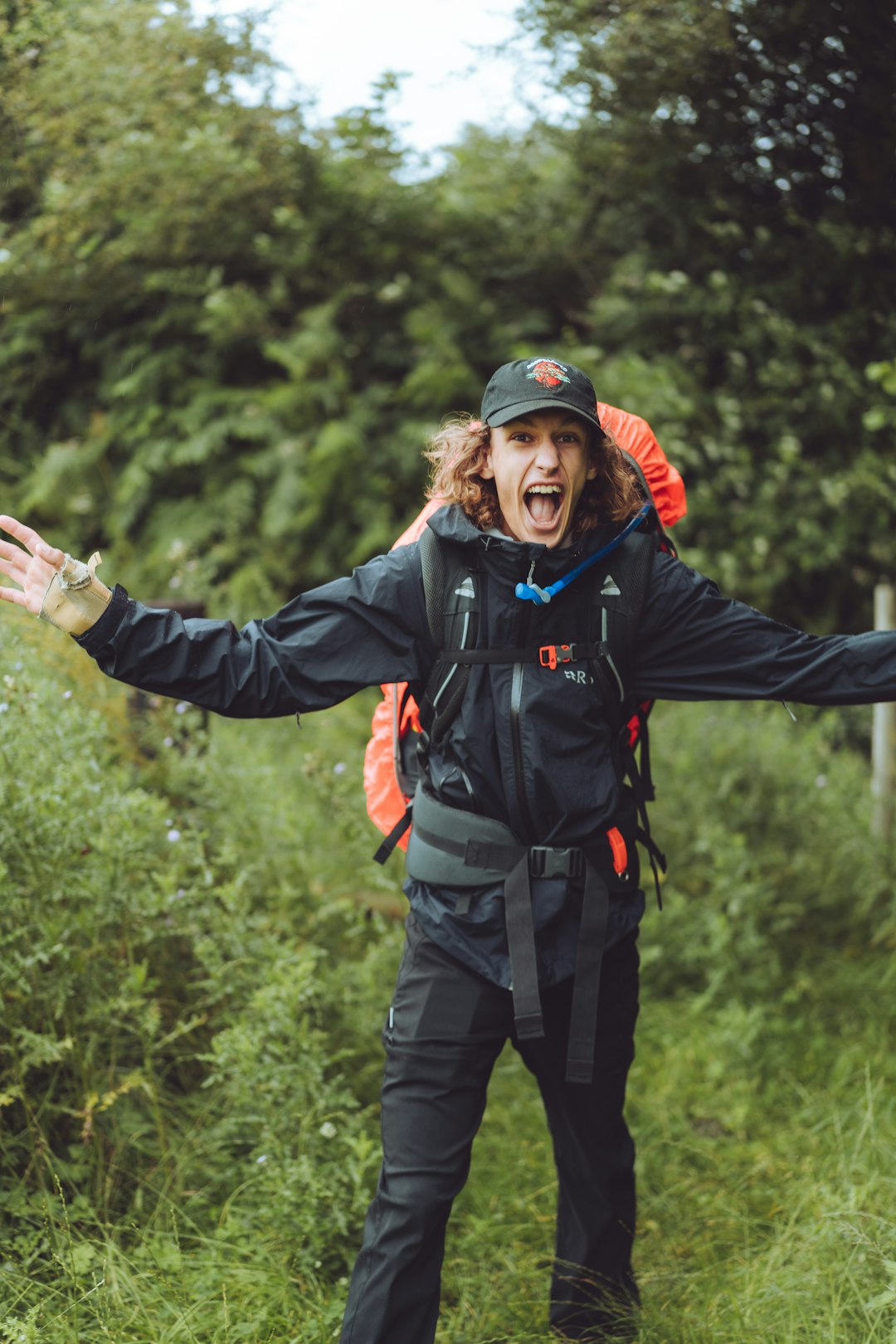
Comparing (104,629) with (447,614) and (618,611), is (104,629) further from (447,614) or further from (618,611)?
(618,611)

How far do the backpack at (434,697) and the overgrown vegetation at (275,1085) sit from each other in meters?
0.65

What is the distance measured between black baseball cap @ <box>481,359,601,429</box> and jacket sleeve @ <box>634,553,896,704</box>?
0.43 m

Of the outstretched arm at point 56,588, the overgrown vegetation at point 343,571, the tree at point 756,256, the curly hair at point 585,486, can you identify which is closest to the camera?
the outstretched arm at point 56,588

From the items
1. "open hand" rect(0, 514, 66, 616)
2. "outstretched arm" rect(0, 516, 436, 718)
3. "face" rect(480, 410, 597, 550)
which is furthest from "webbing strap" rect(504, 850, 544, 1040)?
"open hand" rect(0, 514, 66, 616)

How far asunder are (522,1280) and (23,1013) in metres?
1.66

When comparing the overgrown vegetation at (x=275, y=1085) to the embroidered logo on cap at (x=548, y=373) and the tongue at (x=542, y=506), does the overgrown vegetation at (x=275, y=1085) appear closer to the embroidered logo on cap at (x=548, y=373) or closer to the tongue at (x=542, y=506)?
the tongue at (x=542, y=506)

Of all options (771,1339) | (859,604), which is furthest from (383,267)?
(771,1339)

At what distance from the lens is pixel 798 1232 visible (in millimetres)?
3291

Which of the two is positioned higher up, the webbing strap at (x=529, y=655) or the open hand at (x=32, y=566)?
the open hand at (x=32, y=566)

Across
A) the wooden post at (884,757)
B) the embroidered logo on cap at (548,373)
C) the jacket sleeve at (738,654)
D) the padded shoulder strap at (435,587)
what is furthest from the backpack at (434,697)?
the wooden post at (884,757)

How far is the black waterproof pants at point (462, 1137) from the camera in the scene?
246 centimetres

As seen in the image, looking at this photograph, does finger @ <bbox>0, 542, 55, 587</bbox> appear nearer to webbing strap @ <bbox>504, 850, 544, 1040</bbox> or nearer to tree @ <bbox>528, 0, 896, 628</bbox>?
webbing strap @ <bbox>504, 850, 544, 1040</bbox>

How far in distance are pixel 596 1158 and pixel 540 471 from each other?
70.6 inches

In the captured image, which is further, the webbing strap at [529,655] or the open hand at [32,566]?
the webbing strap at [529,655]
